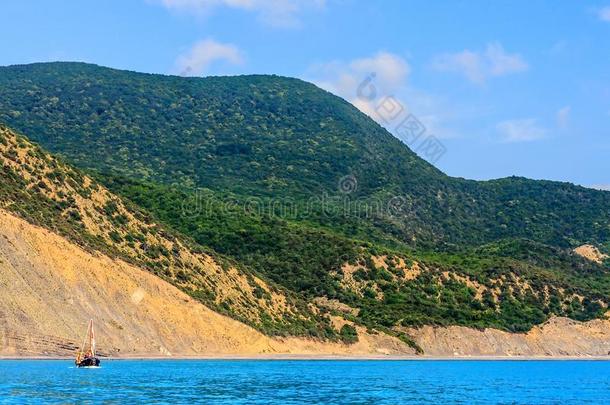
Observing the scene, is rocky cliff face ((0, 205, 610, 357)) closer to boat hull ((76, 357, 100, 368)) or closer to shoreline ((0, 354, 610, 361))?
shoreline ((0, 354, 610, 361))

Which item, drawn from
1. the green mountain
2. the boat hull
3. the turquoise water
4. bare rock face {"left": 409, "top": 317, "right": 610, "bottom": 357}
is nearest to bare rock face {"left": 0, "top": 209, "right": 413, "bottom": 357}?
the turquoise water

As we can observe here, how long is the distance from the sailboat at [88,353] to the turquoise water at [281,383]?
1035 millimetres

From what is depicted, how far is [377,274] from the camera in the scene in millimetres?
129250

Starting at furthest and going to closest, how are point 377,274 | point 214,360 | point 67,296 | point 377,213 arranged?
point 377,213 < point 377,274 < point 214,360 < point 67,296

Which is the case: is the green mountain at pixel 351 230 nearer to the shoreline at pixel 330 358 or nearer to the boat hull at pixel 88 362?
the shoreline at pixel 330 358

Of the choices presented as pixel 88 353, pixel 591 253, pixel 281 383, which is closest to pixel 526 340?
pixel 591 253

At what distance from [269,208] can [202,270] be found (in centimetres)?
5599

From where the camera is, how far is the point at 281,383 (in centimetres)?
6575

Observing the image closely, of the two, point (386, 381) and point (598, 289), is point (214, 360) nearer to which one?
point (386, 381)

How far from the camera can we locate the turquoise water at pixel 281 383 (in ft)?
176

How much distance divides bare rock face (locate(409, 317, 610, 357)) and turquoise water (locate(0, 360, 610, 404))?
950 inches

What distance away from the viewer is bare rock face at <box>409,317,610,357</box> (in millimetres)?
118812

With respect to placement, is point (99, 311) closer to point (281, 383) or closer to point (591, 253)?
point (281, 383)

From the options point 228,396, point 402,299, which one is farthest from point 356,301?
Result: point 228,396
